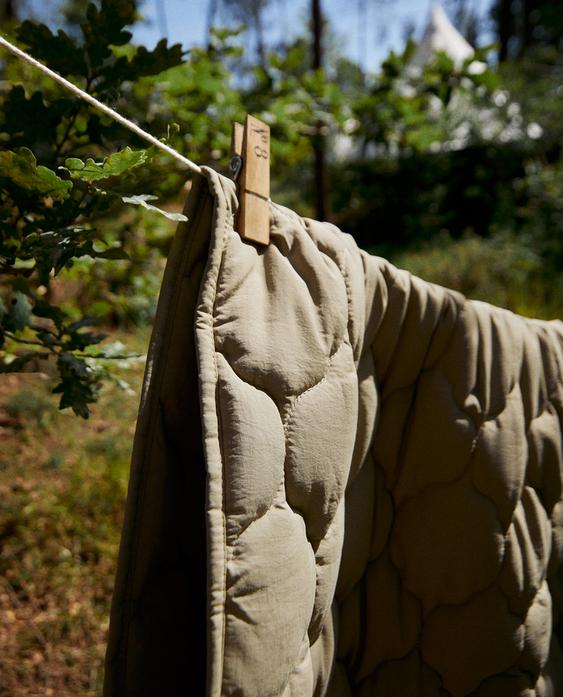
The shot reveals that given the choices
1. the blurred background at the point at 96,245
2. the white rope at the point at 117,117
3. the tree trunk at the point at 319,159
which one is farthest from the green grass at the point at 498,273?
the white rope at the point at 117,117

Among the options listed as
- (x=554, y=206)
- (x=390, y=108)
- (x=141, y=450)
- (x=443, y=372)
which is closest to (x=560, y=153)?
(x=554, y=206)

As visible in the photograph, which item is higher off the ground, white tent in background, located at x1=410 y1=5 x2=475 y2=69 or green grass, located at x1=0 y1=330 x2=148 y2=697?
white tent in background, located at x1=410 y1=5 x2=475 y2=69

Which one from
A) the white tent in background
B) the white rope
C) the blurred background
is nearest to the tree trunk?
the blurred background

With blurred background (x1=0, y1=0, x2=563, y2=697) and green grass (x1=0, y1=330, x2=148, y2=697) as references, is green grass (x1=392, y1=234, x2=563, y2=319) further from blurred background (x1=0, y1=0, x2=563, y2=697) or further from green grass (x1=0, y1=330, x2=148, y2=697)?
green grass (x1=0, y1=330, x2=148, y2=697)

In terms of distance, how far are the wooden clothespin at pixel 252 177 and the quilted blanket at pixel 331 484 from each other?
20 millimetres

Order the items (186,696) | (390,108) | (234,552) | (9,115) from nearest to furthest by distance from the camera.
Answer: (234,552)
(186,696)
(9,115)
(390,108)

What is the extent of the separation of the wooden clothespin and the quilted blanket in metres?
0.02

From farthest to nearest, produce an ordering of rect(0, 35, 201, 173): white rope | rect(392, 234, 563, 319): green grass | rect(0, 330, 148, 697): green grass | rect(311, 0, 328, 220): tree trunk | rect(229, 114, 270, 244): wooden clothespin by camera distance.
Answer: rect(392, 234, 563, 319): green grass
rect(311, 0, 328, 220): tree trunk
rect(0, 330, 148, 697): green grass
rect(229, 114, 270, 244): wooden clothespin
rect(0, 35, 201, 173): white rope

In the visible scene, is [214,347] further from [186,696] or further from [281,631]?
[186,696]

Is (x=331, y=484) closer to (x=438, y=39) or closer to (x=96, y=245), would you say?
(x=96, y=245)

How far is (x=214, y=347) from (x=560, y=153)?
905cm

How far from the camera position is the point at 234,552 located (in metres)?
0.67

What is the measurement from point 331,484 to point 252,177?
439mm

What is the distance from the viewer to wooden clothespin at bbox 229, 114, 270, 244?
80 centimetres
